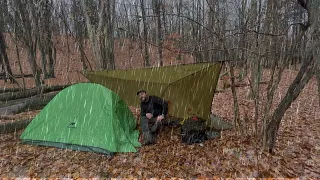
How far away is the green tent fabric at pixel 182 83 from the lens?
4809mm

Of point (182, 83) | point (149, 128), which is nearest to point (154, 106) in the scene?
point (149, 128)

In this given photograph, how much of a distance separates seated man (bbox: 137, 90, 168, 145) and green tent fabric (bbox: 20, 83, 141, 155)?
32 cm

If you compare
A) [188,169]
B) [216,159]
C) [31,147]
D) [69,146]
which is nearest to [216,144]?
[216,159]

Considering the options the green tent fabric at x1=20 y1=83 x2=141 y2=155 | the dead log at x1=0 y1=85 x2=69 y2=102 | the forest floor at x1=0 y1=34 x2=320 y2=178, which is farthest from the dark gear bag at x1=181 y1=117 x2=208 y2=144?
the dead log at x1=0 y1=85 x2=69 y2=102

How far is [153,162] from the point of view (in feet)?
11.7

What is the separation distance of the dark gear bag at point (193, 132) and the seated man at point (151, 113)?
526 millimetres

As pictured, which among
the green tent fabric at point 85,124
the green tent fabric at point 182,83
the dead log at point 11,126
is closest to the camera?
the green tent fabric at point 85,124

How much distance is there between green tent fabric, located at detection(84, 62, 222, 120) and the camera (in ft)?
15.8

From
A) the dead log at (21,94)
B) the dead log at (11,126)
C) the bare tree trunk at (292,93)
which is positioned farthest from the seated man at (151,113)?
the dead log at (21,94)

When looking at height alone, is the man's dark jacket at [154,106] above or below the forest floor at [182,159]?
above

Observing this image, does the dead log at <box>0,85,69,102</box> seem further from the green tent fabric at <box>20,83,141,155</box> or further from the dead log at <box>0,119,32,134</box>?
the green tent fabric at <box>20,83,141,155</box>

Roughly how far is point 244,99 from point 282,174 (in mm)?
5123

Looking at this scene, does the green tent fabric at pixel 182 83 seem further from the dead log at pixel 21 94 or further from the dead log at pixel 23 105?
the dead log at pixel 21 94

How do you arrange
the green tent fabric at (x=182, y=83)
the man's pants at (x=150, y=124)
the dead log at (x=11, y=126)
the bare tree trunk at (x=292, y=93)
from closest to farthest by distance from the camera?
the bare tree trunk at (x=292, y=93) → the man's pants at (x=150, y=124) → the dead log at (x=11, y=126) → the green tent fabric at (x=182, y=83)
